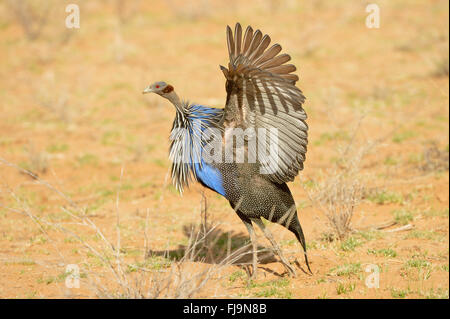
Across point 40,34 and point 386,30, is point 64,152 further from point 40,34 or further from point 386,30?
point 386,30

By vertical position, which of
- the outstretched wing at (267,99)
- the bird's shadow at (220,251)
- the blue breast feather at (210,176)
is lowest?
the bird's shadow at (220,251)

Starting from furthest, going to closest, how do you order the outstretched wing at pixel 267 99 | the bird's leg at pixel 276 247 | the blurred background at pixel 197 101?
1. the blurred background at pixel 197 101
2. the bird's leg at pixel 276 247
3. the outstretched wing at pixel 267 99

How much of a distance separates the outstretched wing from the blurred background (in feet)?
3.33

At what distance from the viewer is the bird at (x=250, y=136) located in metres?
4.10

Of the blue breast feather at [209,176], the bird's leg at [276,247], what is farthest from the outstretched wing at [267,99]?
the bird's leg at [276,247]

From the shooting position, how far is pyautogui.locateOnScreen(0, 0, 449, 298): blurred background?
5.60 metres

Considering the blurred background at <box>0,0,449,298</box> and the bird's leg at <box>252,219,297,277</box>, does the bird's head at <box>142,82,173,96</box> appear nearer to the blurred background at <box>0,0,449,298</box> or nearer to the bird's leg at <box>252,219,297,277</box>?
the blurred background at <box>0,0,449,298</box>

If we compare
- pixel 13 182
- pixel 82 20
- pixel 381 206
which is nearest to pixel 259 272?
pixel 381 206

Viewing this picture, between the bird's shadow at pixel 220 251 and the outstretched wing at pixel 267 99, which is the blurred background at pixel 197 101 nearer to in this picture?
the bird's shadow at pixel 220 251

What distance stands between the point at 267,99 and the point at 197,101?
22.2ft

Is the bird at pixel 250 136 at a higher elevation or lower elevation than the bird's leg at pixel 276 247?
higher

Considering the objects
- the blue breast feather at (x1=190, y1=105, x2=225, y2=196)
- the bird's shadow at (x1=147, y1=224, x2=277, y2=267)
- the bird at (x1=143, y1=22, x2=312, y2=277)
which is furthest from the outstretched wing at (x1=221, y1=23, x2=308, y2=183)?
the bird's shadow at (x1=147, y1=224, x2=277, y2=267)

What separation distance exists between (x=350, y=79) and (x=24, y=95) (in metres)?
6.72

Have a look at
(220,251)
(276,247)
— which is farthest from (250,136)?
(220,251)
